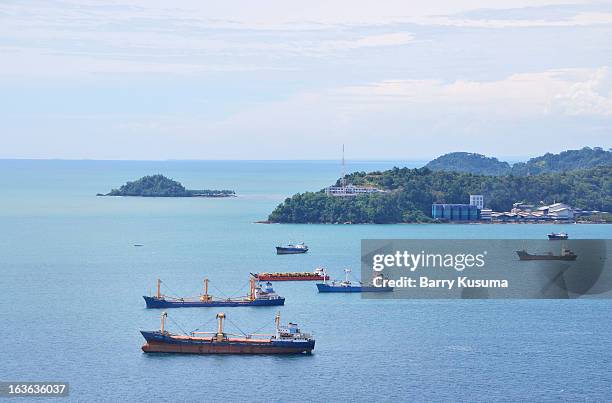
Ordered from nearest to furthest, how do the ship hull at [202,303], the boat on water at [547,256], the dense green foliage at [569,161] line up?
the ship hull at [202,303] < the boat on water at [547,256] < the dense green foliage at [569,161]

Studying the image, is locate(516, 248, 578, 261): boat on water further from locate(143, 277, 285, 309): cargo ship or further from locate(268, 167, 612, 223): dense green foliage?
locate(268, 167, 612, 223): dense green foliage

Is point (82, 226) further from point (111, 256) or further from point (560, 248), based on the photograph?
point (560, 248)

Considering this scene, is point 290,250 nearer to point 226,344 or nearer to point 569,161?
point 226,344

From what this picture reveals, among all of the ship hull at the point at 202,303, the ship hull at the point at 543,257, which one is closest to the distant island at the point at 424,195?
the ship hull at the point at 543,257

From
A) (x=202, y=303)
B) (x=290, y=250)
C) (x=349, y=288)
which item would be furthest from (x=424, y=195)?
(x=202, y=303)

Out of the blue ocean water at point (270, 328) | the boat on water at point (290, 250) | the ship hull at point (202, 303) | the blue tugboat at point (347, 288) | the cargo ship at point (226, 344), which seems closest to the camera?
the blue ocean water at point (270, 328)

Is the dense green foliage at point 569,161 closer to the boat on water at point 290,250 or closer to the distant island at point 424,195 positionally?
the distant island at point 424,195
